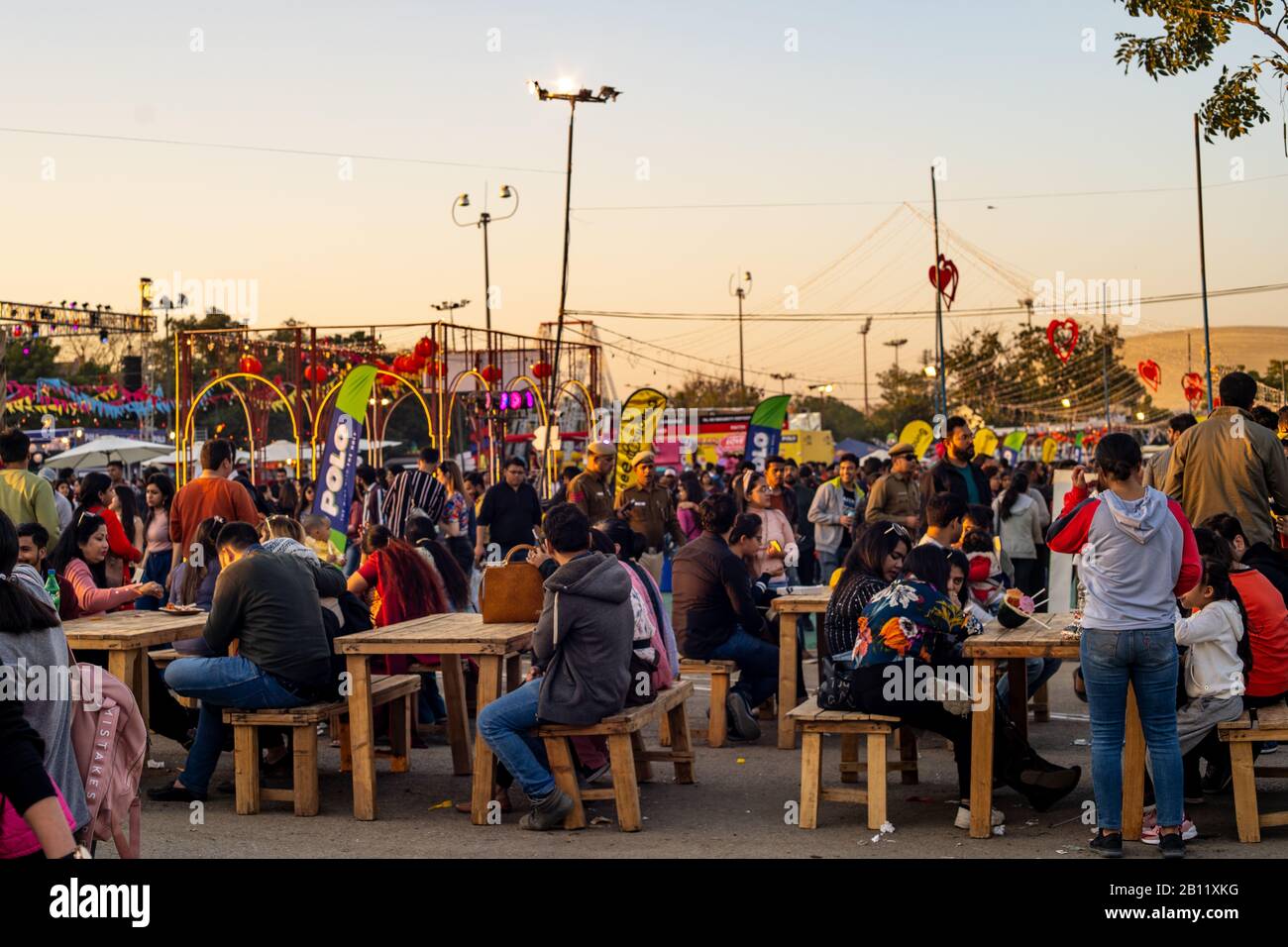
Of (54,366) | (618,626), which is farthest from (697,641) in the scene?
(54,366)

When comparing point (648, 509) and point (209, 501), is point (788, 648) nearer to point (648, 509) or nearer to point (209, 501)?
point (209, 501)

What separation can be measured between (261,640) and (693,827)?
7.71 ft

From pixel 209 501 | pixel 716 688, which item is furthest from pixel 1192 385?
pixel 209 501

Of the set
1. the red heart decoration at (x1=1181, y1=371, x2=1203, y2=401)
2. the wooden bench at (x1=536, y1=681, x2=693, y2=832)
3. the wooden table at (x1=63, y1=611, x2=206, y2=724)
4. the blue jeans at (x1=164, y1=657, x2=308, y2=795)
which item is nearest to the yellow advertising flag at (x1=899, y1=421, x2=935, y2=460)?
the wooden table at (x1=63, y1=611, x2=206, y2=724)

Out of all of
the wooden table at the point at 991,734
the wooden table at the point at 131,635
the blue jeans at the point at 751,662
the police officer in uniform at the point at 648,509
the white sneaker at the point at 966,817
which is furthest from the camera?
the police officer in uniform at the point at 648,509

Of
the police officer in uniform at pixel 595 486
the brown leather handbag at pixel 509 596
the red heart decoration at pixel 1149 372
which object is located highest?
the red heart decoration at pixel 1149 372

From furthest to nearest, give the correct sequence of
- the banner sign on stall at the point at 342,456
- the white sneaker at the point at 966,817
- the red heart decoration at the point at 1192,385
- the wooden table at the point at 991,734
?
the red heart decoration at the point at 1192,385 → the banner sign on stall at the point at 342,456 → the white sneaker at the point at 966,817 → the wooden table at the point at 991,734

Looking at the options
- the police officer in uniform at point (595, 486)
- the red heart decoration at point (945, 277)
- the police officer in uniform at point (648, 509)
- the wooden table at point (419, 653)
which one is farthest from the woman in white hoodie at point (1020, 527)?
the red heart decoration at point (945, 277)

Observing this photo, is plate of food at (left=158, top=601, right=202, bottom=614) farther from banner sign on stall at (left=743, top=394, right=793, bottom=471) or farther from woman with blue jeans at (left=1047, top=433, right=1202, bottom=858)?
banner sign on stall at (left=743, top=394, right=793, bottom=471)

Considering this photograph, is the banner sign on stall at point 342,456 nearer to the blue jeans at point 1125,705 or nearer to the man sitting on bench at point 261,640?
the man sitting on bench at point 261,640

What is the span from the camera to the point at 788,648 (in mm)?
9219

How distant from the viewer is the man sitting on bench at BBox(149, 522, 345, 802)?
711cm

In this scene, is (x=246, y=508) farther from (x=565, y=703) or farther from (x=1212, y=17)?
(x=1212, y=17)

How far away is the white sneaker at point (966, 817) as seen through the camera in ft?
21.6
